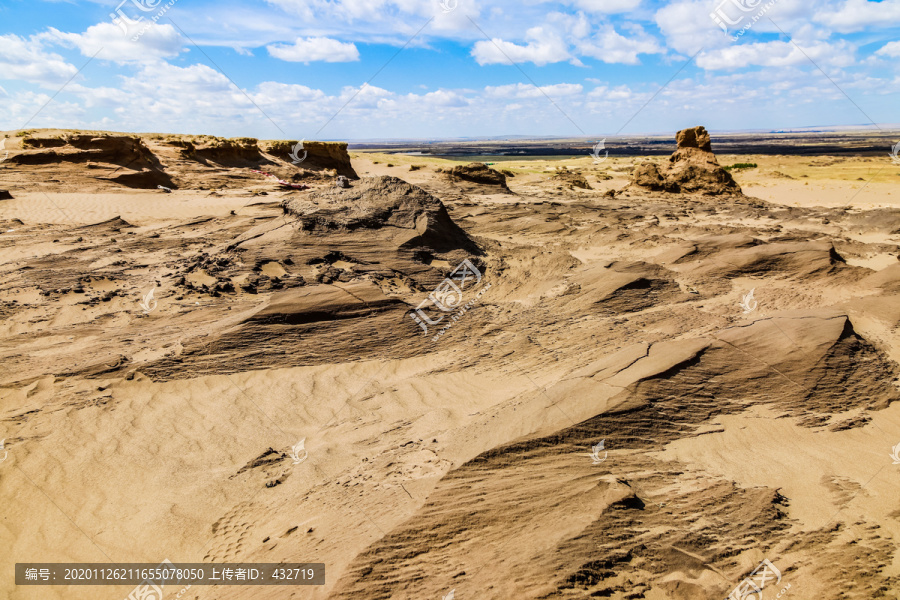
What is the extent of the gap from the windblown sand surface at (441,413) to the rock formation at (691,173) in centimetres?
1051

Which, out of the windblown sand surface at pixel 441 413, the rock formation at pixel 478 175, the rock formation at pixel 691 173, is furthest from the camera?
the rock formation at pixel 478 175

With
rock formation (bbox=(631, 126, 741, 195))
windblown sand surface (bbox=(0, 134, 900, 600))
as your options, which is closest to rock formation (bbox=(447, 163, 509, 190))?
rock formation (bbox=(631, 126, 741, 195))

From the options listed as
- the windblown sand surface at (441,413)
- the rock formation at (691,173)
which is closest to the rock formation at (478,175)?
the rock formation at (691,173)

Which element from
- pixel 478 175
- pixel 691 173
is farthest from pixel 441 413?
pixel 691 173

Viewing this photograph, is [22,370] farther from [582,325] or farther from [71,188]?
[71,188]

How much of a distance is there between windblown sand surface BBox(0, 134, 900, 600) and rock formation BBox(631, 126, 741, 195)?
1051 centimetres

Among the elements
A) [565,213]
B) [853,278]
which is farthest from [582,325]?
[565,213]

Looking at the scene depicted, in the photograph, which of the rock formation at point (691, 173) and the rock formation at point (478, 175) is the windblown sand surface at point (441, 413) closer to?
the rock formation at point (691, 173)

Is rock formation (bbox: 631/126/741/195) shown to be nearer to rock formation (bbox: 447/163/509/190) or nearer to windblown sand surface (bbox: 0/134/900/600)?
rock formation (bbox: 447/163/509/190)

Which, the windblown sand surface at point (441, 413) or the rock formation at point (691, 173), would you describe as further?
the rock formation at point (691, 173)

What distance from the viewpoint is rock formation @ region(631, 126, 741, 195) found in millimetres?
18578

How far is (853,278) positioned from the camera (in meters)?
7.86

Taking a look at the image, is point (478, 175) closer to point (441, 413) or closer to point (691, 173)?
point (691, 173)

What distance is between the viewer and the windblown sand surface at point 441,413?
2.77 m
